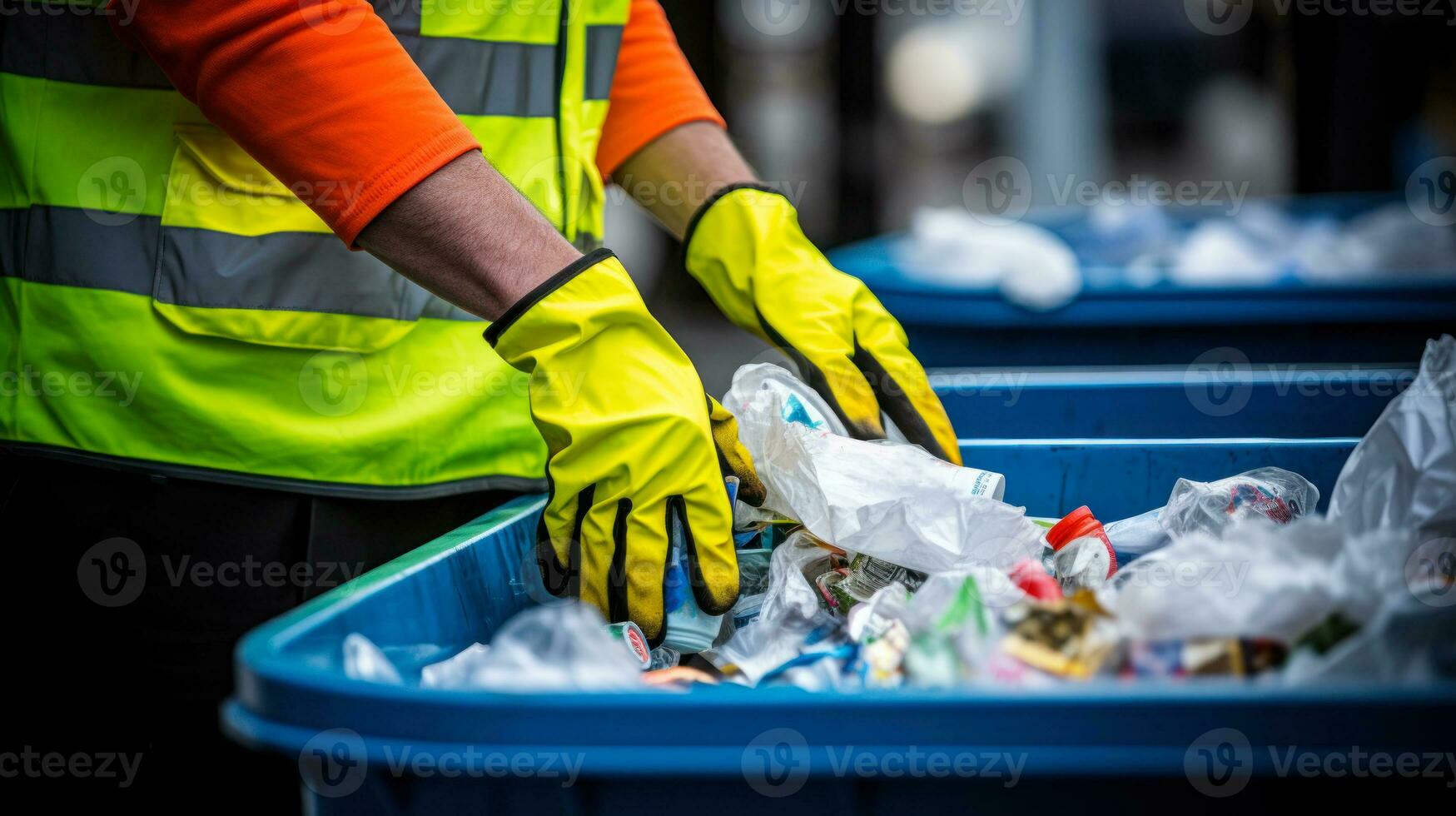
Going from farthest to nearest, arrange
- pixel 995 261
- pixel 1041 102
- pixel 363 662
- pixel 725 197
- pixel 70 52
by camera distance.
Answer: pixel 1041 102 < pixel 995 261 < pixel 725 197 < pixel 70 52 < pixel 363 662

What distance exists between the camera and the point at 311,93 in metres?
0.97

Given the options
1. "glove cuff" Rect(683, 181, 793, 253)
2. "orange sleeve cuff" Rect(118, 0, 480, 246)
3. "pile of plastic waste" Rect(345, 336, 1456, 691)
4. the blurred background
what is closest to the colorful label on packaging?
"pile of plastic waste" Rect(345, 336, 1456, 691)

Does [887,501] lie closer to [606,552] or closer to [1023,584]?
[1023,584]

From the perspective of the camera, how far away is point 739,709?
630 mm

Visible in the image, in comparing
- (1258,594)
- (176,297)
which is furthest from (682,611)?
(176,297)

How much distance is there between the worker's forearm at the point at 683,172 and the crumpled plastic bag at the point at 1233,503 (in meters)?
0.74

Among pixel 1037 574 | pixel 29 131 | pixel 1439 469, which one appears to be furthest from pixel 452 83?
pixel 1439 469

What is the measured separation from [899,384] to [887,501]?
1.31 feet

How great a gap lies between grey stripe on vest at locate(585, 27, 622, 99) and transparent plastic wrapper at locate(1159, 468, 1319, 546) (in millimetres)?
852

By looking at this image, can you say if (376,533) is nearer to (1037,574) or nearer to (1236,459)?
(1037,574)

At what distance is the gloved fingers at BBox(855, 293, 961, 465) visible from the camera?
141 centimetres

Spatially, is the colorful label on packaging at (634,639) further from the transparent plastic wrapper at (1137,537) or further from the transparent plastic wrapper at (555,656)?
the transparent plastic wrapper at (1137,537)

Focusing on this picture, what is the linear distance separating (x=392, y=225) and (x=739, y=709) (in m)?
0.59

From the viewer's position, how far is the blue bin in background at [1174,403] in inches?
65.2
